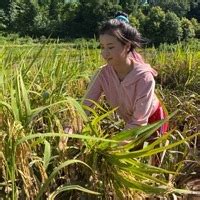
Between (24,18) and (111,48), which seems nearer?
(111,48)

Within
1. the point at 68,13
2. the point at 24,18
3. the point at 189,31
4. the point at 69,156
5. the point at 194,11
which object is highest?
the point at 69,156

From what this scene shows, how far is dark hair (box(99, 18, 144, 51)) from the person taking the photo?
164cm

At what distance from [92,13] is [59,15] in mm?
5551

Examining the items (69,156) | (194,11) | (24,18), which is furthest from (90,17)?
(69,156)

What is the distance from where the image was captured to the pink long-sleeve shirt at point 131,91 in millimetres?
1630

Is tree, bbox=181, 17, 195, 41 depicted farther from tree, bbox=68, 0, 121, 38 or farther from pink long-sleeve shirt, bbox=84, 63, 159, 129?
tree, bbox=68, 0, 121, 38

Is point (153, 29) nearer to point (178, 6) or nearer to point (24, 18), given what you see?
point (178, 6)

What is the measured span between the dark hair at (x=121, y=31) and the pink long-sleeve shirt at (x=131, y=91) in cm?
8

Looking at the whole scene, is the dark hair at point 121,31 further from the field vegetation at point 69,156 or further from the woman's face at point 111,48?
the field vegetation at point 69,156

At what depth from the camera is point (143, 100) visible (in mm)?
1645

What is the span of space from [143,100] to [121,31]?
233 mm

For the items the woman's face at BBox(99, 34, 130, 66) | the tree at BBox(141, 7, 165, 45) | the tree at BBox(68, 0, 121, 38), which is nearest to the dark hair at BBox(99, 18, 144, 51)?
the woman's face at BBox(99, 34, 130, 66)

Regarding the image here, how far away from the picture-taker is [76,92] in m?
2.40

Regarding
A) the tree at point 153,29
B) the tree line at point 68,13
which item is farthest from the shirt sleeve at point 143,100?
the tree line at point 68,13
